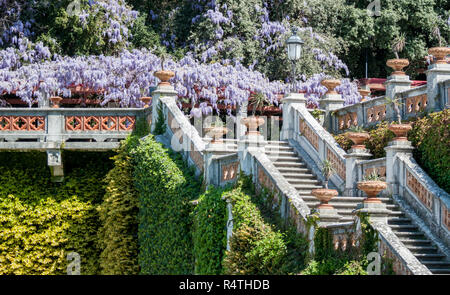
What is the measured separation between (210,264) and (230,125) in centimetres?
1033

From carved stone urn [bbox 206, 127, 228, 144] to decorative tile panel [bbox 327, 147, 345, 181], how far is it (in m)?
2.11

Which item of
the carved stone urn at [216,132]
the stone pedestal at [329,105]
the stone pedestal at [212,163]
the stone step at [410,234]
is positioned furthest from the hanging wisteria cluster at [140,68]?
the stone step at [410,234]

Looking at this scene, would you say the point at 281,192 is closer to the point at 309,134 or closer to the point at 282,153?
the point at 282,153

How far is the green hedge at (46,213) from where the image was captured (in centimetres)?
2403

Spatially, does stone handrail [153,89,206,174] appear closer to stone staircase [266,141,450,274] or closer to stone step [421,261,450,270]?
stone staircase [266,141,450,274]

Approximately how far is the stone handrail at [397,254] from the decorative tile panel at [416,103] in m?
5.49

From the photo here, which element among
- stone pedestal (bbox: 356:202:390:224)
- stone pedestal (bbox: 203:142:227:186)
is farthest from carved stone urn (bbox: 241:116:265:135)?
stone pedestal (bbox: 356:202:390:224)

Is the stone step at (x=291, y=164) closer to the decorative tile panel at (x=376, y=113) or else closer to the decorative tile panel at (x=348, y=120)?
the decorative tile panel at (x=376, y=113)

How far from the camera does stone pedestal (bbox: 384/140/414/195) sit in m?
18.3

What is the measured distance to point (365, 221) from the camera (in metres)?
15.0

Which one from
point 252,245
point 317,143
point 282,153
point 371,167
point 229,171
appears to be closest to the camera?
point 252,245

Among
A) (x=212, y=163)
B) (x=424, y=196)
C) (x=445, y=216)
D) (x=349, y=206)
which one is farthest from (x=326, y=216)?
(x=212, y=163)

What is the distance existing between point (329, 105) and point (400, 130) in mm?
4965

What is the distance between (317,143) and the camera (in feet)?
67.7
